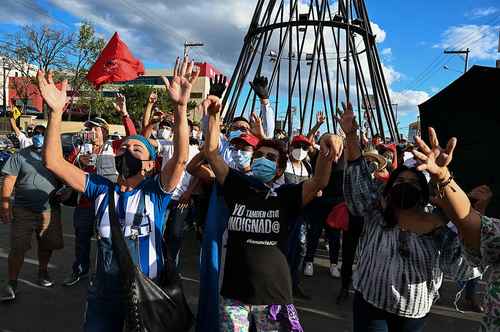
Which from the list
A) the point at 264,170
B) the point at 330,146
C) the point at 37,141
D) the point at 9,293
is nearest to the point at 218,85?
the point at 264,170

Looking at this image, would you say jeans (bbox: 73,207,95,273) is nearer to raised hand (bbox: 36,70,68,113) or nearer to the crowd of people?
the crowd of people

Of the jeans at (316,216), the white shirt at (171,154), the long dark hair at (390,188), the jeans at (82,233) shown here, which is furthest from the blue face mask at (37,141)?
the long dark hair at (390,188)

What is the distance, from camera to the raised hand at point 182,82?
83.0 inches

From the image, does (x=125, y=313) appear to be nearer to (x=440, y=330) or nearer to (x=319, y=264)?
(x=440, y=330)

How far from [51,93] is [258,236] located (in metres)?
1.37

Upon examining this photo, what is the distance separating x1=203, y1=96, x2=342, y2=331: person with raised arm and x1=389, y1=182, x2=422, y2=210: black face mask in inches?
15.7

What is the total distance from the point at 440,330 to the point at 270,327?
2.39m

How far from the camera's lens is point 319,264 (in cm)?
577

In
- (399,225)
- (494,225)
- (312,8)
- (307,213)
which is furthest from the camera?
(312,8)

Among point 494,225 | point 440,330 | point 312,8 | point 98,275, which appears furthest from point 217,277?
point 312,8

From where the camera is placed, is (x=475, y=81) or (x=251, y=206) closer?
(x=475, y=81)

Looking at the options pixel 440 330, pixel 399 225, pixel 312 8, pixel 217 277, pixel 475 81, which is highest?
pixel 312 8

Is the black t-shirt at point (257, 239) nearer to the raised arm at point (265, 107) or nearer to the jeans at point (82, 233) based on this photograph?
the raised arm at point (265, 107)

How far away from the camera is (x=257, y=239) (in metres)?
2.23
